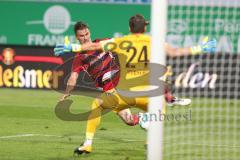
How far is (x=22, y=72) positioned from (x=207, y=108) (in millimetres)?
8376

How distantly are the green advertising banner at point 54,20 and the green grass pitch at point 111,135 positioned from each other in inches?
383

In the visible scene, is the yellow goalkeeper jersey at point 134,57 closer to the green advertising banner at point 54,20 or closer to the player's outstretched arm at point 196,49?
the player's outstretched arm at point 196,49

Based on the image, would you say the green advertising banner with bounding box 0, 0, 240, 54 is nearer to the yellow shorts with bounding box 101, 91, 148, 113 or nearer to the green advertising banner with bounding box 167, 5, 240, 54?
the green advertising banner with bounding box 167, 5, 240, 54

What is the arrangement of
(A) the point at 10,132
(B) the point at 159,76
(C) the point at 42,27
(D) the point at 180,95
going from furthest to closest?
(C) the point at 42,27, (D) the point at 180,95, (A) the point at 10,132, (B) the point at 159,76

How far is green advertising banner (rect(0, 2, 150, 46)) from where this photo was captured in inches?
1166

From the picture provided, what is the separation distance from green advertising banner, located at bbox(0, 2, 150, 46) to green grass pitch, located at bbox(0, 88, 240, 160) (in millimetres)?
9728

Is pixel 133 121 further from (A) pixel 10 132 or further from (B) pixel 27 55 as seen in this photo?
(B) pixel 27 55

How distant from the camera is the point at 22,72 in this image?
81.2ft

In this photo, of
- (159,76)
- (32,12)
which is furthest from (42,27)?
(159,76)

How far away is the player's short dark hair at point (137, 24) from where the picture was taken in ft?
35.8

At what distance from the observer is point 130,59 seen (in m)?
11.3

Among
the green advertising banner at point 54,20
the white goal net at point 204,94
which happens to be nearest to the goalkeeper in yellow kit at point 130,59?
the white goal net at point 204,94

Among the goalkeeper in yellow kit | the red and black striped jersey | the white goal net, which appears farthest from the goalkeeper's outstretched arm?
the red and black striped jersey

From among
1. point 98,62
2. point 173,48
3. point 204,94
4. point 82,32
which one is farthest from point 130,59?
point 204,94
